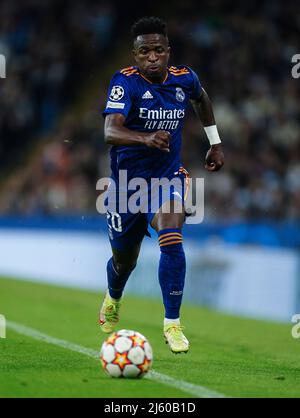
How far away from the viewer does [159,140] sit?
25.4ft

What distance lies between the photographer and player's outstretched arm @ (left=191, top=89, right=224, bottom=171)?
9.01 m

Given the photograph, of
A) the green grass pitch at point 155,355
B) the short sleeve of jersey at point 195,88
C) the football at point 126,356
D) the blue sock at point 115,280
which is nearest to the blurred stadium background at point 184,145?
the green grass pitch at point 155,355

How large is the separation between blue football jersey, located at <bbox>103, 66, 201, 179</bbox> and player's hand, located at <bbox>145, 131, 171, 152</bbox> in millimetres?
550

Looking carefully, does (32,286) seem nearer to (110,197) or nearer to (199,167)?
(199,167)

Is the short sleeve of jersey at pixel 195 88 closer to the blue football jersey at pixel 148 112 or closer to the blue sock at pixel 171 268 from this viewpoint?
the blue football jersey at pixel 148 112

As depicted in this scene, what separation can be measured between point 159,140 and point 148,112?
0.75 meters

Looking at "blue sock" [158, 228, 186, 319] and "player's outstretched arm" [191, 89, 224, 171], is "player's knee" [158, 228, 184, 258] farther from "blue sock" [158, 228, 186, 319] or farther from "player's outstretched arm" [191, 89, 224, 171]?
"player's outstretched arm" [191, 89, 224, 171]

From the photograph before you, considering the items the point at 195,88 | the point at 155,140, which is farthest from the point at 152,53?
the point at 155,140

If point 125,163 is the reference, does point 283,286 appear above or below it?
below

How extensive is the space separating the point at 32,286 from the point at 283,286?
18.2ft

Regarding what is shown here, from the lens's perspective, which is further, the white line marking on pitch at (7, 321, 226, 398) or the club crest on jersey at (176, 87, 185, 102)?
the club crest on jersey at (176, 87, 185, 102)

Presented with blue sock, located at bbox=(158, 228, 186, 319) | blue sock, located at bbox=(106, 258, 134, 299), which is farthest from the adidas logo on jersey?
blue sock, located at bbox=(106, 258, 134, 299)
